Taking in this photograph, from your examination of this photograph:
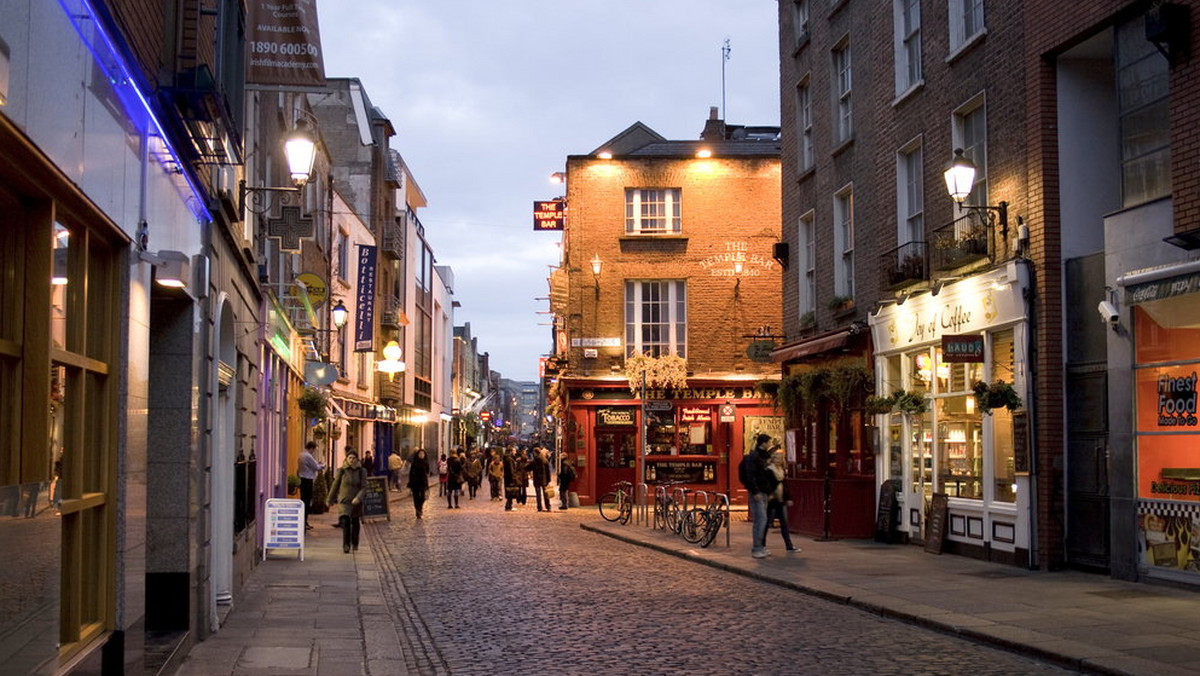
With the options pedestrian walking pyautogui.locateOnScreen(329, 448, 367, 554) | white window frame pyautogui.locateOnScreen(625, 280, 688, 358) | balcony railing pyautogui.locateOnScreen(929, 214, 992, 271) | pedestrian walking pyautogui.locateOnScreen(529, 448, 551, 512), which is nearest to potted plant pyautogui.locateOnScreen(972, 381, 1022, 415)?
balcony railing pyautogui.locateOnScreen(929, 214, 992, 271)

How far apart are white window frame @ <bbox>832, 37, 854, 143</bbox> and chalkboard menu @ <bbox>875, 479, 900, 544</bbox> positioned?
6773 mm

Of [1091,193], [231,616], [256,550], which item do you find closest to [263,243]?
[256,550]

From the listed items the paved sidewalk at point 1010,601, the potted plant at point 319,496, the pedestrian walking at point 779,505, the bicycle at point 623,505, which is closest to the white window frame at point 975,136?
the pedestrian walking at point 779,505

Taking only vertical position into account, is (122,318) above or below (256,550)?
above

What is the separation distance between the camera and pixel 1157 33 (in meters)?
13.0

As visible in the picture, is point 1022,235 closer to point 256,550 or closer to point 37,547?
point 256,550

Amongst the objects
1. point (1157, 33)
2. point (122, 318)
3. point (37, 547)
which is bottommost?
point (37, 547)

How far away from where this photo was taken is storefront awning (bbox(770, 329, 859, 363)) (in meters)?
A: 22.2

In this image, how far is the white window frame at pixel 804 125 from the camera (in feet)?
84.9

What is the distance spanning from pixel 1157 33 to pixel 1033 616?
626 centimetres

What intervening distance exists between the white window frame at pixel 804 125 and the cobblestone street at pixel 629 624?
9.92 m

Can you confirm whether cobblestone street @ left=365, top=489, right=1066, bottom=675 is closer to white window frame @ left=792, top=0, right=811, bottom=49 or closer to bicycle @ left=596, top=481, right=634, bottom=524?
bicycle @ left=596, top=481, right=634, bottom=524

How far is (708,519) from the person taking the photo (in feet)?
67.5

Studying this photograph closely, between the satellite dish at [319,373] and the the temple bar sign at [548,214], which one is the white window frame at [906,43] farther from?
the the temple bar sign at [548,214]
